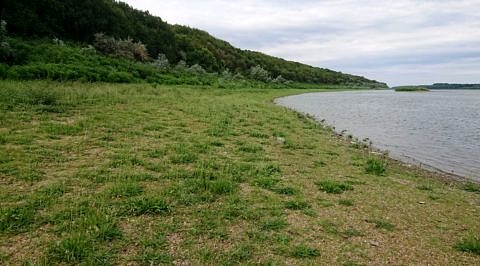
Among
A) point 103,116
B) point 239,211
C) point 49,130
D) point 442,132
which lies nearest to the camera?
point 239,211

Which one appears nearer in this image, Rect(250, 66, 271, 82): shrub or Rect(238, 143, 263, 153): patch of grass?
Rect(238, 143, 263, 153): patch of grass

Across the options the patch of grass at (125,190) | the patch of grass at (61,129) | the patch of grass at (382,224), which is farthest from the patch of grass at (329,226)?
the patch of grass at (61,129)

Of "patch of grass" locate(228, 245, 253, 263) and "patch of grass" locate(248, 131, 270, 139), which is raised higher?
"patch of grass" locate(248, 131, 270, 139)

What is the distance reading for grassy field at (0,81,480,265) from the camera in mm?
6324

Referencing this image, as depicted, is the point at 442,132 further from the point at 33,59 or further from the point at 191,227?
the point at 33,59

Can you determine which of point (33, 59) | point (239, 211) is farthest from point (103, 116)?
point (33, 59)

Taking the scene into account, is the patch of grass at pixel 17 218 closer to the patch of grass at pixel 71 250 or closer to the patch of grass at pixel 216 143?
the patch of grass at pixel 71 250

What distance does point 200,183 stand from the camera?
29.7 feet

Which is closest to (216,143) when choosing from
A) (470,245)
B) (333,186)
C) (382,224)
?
(333,186)

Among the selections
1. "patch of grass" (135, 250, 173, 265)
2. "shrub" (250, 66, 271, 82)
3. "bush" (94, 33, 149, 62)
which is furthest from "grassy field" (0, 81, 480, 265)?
"shrub" (250, 66, 271, 82)

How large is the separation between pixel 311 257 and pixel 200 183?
3499 mm

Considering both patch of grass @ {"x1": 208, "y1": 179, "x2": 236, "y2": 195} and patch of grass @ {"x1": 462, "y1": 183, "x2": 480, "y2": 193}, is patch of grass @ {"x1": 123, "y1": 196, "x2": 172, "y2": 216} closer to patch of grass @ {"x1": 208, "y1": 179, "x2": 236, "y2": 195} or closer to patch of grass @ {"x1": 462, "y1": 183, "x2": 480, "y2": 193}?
patch of grass @ {"x1": 208, "y1": 179, "x2": 236, "y2": 195}

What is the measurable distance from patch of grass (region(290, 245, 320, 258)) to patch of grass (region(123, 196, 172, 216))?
8.38ft

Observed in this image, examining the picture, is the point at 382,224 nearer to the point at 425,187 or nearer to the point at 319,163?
the point at 425,187
